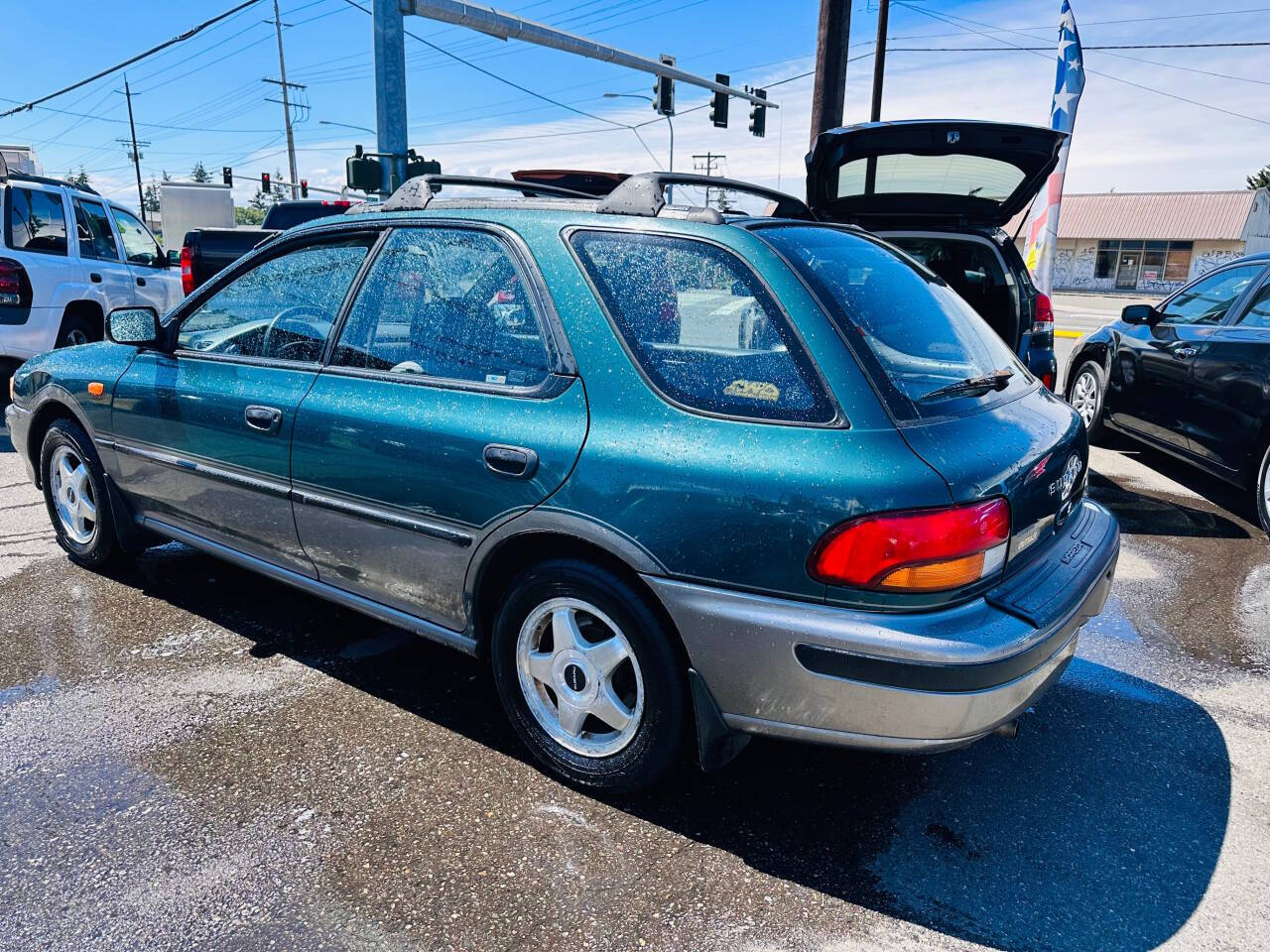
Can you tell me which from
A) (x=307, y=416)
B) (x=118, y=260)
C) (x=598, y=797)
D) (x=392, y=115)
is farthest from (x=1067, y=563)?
(x=392, y=115)

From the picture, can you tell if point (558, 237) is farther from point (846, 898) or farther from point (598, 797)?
point (846, 898)

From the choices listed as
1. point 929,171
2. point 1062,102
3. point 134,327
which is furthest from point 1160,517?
point 1062,102

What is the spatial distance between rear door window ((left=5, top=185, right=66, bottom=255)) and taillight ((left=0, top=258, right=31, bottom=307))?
0.24 meters

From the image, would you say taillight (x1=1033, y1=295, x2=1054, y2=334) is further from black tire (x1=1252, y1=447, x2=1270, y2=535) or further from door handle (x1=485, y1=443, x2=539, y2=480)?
door handle (x1=485, y1=443, x2=539, y2=480)

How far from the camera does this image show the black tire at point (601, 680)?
2414mm

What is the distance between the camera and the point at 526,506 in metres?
2.56

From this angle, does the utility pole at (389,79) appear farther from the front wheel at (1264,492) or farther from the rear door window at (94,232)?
the front wheel at (1264,492)

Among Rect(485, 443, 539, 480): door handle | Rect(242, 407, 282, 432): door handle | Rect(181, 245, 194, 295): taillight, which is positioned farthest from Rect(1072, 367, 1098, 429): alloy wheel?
Rect(181, 245, 194, 295): taillight

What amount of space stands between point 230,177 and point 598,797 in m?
56.5

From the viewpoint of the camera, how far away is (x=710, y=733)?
2.40 m

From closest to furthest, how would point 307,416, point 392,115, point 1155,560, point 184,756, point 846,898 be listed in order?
1. point 846,898
2. point 184,756
3. point 307,416
4. point 1155,560
5. point 392,115

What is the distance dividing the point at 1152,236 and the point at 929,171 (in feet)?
174

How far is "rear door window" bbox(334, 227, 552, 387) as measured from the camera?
8.96 feet

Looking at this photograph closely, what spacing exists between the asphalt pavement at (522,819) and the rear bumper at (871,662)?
433 millimetres
